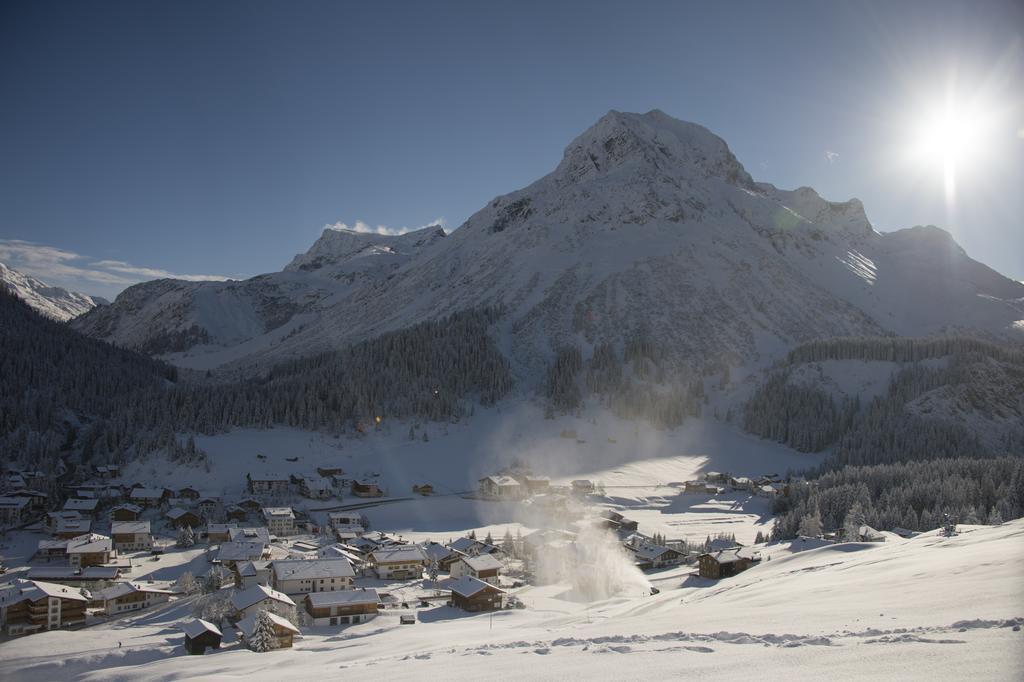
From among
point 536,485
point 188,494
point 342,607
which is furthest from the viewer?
point 536,485

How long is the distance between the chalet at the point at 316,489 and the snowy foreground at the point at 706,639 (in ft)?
138

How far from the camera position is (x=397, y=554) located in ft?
184

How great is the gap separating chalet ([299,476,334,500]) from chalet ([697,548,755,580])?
51.0 metres

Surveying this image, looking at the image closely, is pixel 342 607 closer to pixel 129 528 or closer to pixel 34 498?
pixel 129 528

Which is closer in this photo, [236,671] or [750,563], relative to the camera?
[236,671]

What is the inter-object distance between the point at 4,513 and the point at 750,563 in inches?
2857

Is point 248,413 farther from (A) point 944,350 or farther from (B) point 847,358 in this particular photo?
(A) point 944,350


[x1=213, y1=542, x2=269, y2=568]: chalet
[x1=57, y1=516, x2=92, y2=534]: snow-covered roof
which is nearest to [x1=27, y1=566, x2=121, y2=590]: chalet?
[x1=213, y1=542, x2=269, y2=568]: chalet

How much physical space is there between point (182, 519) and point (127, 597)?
2620cm

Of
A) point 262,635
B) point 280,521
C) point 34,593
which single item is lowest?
point 280,521

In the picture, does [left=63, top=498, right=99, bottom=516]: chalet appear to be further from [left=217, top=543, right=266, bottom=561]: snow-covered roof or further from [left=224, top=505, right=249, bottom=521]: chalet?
[left=217, top=543, right=266, bottom=561]: snow-covered roof

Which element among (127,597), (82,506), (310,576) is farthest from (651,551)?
(82,506)

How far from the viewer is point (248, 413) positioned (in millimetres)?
107875

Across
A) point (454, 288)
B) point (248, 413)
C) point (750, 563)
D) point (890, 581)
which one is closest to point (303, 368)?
point (248, 413)
